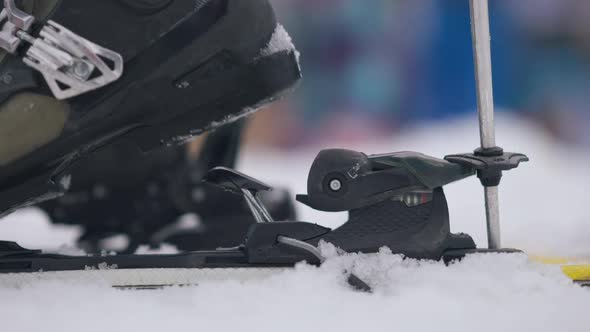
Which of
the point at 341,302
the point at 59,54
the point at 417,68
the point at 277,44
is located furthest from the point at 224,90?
the point at 417,68

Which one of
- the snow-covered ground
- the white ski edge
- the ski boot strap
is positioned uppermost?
the ski boot strap

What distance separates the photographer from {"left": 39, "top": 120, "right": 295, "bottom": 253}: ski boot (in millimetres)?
1623

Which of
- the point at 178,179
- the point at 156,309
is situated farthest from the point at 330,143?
the point at 156,309

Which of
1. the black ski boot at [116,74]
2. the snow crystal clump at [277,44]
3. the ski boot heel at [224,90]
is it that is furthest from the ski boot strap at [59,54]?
the snow crystal clump at [277,44]

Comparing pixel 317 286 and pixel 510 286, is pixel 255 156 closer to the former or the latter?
pixel 317 286

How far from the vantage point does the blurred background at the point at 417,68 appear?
1.48 m

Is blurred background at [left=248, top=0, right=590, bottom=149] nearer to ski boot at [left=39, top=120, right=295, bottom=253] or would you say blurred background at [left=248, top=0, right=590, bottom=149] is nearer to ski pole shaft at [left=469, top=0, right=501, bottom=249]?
ski boot at [left=39, top=120, right=295, bottom=253]

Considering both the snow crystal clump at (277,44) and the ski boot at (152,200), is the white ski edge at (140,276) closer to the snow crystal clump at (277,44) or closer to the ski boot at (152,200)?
the snow crystal clump at (277,44)

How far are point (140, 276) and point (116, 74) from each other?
0.32 metres

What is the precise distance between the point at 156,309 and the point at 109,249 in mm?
764

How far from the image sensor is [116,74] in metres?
0.99

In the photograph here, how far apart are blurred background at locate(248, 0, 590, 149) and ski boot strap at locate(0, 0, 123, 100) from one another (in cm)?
65

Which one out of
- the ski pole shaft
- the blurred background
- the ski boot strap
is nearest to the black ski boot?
the ski boot strap

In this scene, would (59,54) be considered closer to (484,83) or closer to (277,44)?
(277,44)
